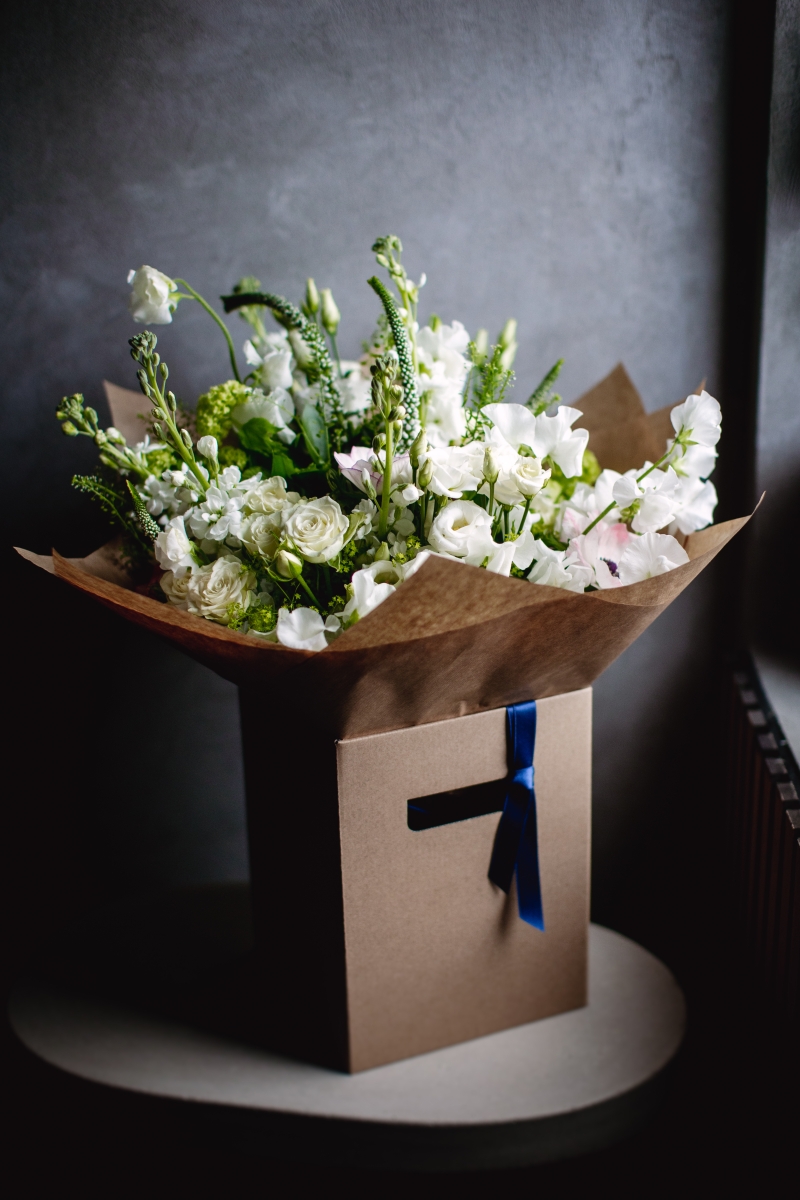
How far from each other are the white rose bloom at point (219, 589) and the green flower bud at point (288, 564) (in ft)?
0.20

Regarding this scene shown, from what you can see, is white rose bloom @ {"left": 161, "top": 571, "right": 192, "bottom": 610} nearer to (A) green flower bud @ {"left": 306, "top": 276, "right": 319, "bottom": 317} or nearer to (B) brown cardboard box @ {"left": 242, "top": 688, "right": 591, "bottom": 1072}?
(B) brown cardboard box @ {"left": 242, "top": 688, "right": 591, "bottom": 1072}

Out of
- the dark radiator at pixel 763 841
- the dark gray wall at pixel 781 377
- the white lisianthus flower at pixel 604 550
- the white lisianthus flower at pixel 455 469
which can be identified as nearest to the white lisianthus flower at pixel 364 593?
the white lisianthus flower at pixel 455 469

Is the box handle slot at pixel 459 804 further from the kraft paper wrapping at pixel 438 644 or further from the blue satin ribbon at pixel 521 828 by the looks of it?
the kraft paper wrapping at pixel 438 644

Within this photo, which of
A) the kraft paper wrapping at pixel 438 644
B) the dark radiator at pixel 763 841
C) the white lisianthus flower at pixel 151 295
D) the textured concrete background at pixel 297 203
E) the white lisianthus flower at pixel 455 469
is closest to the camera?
the kraft paper wrapping at pixel 438 644

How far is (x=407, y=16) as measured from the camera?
3.94ft

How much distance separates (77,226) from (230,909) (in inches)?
37.9

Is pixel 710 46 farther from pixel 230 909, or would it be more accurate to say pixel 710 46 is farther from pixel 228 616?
pixel 230 909

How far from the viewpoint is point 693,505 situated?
918 mm

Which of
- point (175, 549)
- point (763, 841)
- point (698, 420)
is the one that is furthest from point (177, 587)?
point (763, 841)

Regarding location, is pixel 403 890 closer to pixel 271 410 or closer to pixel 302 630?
pixel 302 630

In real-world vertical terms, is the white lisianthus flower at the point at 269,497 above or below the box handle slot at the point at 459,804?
above

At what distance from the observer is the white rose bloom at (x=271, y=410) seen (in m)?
0.96

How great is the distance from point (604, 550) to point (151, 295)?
21.1 inches

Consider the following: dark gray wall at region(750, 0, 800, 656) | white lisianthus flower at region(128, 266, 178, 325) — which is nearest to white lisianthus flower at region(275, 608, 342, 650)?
white lisianthus flower at region(128, 266, 178, 325)
